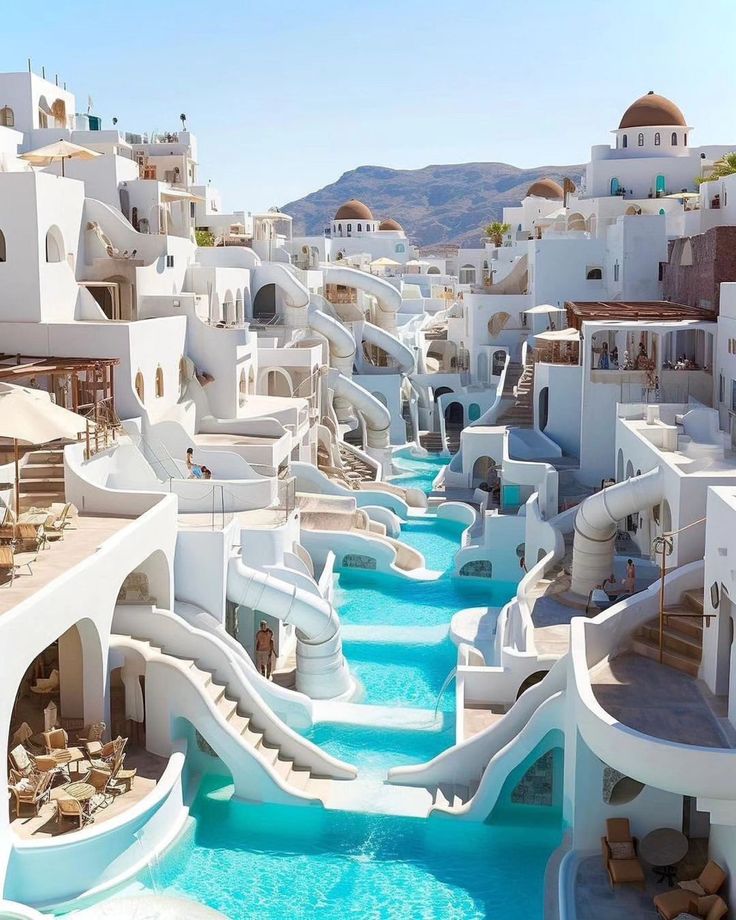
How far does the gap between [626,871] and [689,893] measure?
1.07 m

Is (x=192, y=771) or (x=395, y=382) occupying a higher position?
(x=395, y=382)

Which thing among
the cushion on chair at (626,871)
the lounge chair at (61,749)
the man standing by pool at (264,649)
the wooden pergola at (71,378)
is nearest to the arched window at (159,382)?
the wooden pergola at (71,378)

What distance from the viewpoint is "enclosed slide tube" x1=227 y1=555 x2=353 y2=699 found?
70.0 feet

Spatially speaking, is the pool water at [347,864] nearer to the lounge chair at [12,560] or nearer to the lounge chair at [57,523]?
the lounge chair at [12,560]

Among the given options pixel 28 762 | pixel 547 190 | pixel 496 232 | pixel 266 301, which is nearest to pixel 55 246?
pixel 28 762

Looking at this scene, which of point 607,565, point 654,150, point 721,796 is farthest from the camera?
point 654,150

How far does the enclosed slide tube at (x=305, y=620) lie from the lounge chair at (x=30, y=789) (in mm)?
6883

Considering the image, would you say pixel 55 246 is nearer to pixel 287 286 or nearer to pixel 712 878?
pixel 287 286

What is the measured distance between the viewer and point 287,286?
43594 mm

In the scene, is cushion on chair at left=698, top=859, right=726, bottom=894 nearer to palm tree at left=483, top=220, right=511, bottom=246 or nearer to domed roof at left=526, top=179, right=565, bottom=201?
palm tree at left=483, top=220, right=511, bottom=246

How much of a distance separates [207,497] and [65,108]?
116 feet

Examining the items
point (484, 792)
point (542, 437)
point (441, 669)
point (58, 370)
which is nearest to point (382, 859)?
point (484, 792)

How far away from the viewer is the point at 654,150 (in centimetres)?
5616

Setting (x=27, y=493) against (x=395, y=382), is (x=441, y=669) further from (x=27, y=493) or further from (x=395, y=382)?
(x=395, y=382)
